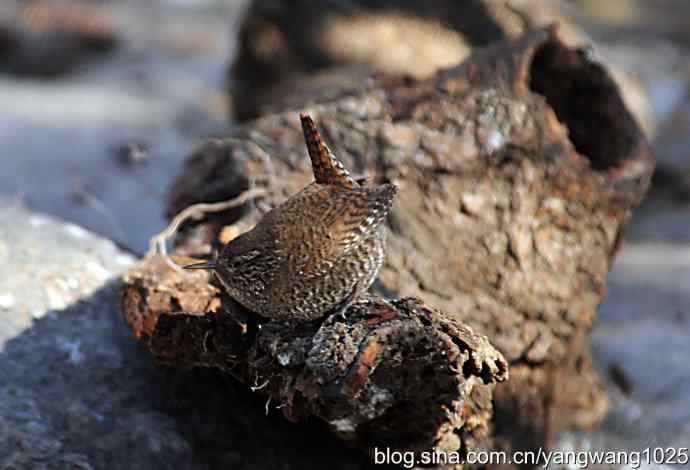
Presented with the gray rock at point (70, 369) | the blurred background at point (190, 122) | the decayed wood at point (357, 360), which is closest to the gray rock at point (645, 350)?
the blurred background at point (190, 122)

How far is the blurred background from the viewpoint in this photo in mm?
3594

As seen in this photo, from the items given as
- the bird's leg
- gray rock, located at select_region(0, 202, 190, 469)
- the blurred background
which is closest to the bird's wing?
the bird's leg

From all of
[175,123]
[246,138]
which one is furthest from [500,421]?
[175,123]

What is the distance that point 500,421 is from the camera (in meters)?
2.73

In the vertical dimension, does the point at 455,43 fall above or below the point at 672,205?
above

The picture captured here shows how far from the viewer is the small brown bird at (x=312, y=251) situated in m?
2.05

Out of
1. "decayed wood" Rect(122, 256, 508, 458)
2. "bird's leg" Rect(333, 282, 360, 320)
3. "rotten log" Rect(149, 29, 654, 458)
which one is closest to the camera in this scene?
"decayed wood" Rect(122, 256, 508, 458)

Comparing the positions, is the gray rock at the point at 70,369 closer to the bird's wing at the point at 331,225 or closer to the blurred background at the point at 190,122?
the blurred background at the point at 190,122

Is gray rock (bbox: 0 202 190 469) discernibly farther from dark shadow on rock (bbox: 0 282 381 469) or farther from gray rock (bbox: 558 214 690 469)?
gray rock (bbox: 558 214 690 469)

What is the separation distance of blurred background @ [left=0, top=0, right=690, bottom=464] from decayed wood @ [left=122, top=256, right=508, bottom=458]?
1010 mm

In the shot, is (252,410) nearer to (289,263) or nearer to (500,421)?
(289,263)

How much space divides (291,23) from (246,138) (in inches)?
85.0

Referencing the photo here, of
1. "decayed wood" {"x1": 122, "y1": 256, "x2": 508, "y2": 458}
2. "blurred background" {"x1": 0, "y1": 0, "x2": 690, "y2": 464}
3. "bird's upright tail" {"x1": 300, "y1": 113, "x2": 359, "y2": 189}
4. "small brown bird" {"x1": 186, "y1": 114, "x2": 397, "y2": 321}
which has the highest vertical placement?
"bird's upright tail" {"x1": 300, "y1": 113, "x2": 359, "y2": 189}

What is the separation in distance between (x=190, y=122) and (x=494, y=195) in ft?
11.3
